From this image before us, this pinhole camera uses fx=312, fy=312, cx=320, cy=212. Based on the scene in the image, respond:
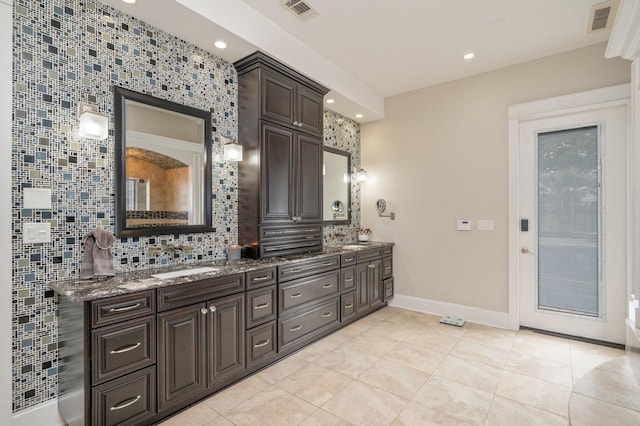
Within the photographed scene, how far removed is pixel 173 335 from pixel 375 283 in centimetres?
267

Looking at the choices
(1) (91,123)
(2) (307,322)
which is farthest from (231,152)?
(2) (307,322)

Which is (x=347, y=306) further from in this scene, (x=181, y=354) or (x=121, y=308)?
(x=121, y=308)

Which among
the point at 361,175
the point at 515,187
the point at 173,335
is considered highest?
the point at 361,175

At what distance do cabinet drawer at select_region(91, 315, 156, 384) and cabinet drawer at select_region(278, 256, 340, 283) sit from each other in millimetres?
1112

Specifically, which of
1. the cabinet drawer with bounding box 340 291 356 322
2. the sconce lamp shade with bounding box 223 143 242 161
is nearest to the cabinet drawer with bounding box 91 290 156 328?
the sconce lamp shade with bounding box 223 143 242 161

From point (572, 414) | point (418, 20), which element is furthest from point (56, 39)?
point (572, 414)

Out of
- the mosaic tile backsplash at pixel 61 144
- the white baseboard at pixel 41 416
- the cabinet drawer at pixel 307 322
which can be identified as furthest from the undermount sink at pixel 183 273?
the white baseboard at pixel 41 416

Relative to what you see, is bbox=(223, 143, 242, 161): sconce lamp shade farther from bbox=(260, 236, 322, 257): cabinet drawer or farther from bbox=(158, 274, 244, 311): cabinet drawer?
bbox=(158, 274, 244, 311): cabinet drawer

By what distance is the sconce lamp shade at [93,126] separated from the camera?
195 centimetres

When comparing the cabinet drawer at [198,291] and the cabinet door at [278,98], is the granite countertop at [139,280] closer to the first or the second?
the cabinet drawer at [198,291]

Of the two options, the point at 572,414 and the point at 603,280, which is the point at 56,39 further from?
the point at 603,280

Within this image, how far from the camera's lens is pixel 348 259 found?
360 cm

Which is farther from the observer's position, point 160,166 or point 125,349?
point 160,166

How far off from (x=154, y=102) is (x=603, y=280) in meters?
4.47
